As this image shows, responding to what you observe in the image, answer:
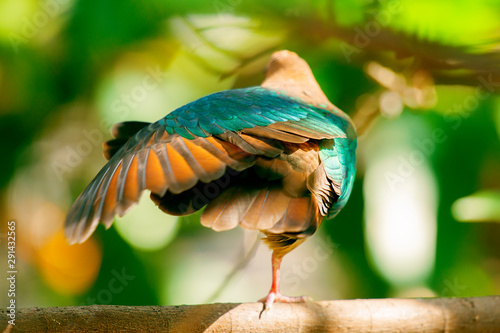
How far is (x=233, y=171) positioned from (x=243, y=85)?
1990 mm

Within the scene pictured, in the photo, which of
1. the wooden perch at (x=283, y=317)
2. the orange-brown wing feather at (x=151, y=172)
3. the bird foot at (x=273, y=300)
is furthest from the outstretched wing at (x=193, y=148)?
the bird foot at (x=273, y=300)

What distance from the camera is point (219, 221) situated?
149 cm

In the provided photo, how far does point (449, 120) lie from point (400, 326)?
205cm

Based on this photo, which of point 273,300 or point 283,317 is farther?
point 273,300

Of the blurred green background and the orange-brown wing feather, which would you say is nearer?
the orange-brown wing feather

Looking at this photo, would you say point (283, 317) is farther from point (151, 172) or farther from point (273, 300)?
point (151, 172)

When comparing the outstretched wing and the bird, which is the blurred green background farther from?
the outstretched wing

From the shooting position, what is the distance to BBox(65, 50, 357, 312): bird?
54.6 inches

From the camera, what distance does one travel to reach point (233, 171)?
163 cm

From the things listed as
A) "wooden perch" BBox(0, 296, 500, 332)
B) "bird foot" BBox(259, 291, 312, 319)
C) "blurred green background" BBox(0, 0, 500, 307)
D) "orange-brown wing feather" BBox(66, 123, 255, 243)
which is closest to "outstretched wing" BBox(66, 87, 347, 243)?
"orange-brown wing feather" BBox(66, 123, 255, 243)

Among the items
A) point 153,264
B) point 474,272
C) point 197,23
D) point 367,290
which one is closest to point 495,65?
point 474,272

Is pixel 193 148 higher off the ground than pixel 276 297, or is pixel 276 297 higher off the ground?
pixel 193 148

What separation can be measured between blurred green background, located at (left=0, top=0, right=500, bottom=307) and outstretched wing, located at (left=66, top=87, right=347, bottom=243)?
1.52 metres

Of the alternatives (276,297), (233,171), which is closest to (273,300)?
(276,297)
